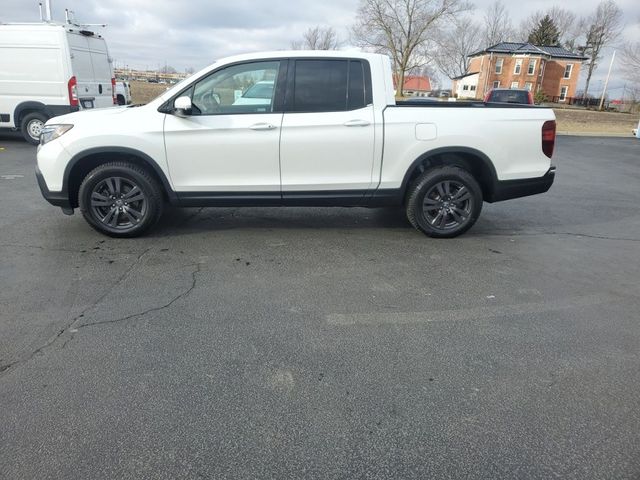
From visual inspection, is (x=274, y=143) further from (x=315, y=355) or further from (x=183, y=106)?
(x=315, y=355)

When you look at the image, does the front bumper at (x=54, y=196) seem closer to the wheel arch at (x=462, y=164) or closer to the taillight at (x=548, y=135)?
the wheel arch at (x=462, y=164)

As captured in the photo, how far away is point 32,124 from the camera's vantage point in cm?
1187

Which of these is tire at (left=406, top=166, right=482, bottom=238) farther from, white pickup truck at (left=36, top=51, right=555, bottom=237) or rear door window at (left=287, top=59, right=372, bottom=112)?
rear door window at (left=287, top=59, right=372, bottom=112)

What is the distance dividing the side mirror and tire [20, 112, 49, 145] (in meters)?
8.79

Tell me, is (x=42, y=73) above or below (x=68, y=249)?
above

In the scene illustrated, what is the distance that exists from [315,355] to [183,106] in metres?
2.94

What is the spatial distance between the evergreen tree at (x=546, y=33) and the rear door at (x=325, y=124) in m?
80.0

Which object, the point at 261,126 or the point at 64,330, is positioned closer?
the point at 64,330

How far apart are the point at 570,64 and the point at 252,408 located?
74.1 m

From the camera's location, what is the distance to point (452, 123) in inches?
205

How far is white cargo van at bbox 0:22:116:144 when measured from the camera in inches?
433

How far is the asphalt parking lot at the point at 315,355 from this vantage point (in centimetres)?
231

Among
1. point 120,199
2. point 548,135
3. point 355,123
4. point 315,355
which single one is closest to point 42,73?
point 120,199

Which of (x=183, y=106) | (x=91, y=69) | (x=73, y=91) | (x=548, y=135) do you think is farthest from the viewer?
(x=91, y=69)
